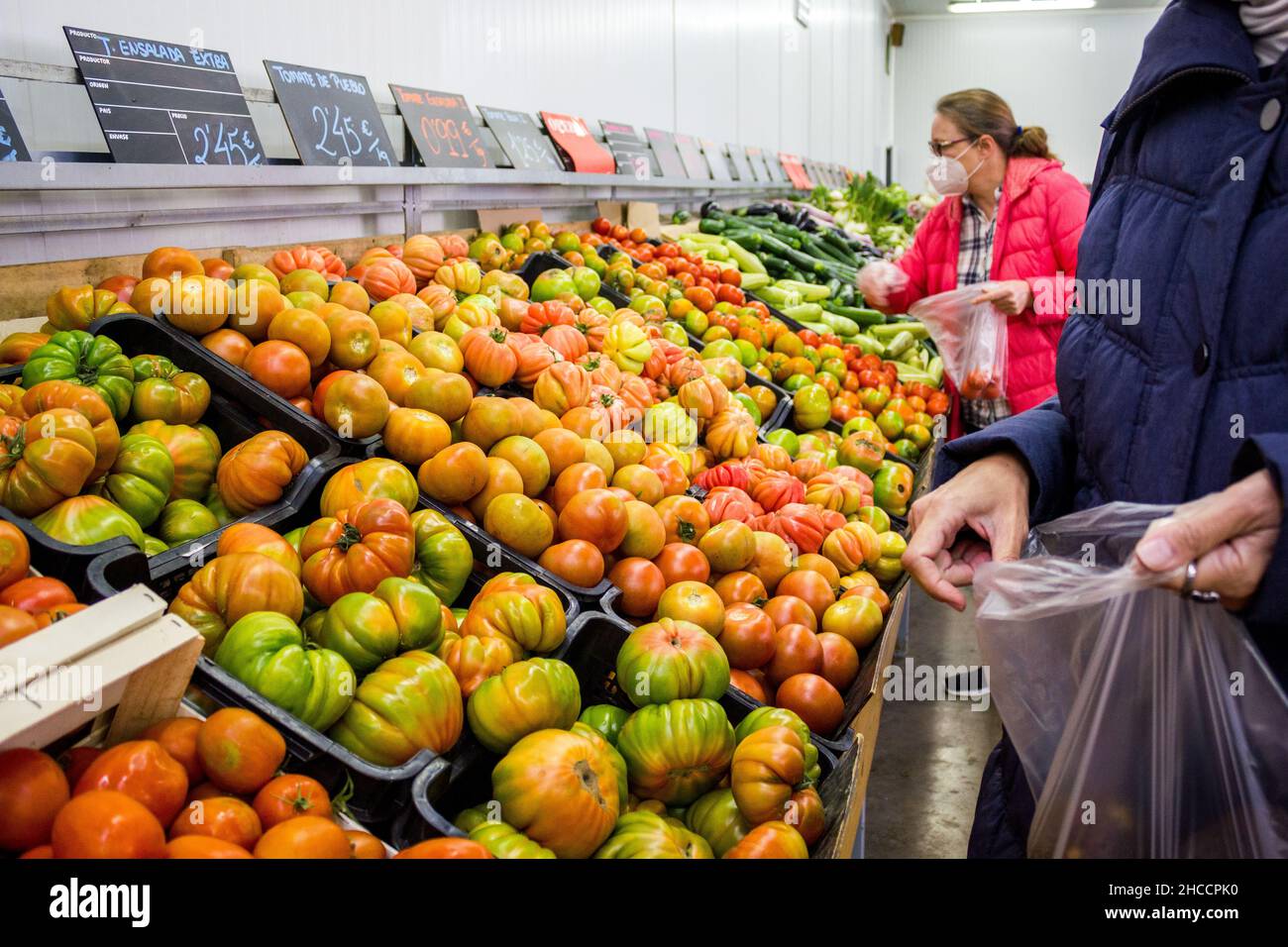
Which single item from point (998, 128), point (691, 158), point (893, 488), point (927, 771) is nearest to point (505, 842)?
point (893, 488)

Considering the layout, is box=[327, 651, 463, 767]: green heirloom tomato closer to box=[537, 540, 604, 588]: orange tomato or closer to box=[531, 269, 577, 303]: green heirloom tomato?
box=[537, 540, 604, 588]: orange tomato

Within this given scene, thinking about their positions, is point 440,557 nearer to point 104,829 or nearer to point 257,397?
point 257,397

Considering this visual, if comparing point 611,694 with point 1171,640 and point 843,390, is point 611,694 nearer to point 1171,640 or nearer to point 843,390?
point 1171,640

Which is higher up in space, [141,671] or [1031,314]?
[1031,314]

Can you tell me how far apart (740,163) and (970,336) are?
5.05 metres

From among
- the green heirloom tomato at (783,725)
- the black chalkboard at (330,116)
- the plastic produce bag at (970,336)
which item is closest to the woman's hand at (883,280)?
the plastic produce bag at (970,336)

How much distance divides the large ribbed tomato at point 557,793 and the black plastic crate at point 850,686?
1.69 feet

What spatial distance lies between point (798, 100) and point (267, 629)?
11.4 m

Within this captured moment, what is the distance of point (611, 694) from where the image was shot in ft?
6.36

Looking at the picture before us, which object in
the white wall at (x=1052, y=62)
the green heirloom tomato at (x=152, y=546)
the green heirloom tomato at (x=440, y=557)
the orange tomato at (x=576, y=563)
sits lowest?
the orange tomato at (x=576, y=563)

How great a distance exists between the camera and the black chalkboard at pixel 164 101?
7.36 feet

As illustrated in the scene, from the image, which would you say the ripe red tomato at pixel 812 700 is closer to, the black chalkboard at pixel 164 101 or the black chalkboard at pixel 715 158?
the black chalkboard at pixel 164 101

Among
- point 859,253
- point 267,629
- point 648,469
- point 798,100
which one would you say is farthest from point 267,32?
point 798,100

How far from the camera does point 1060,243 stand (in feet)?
12.1
